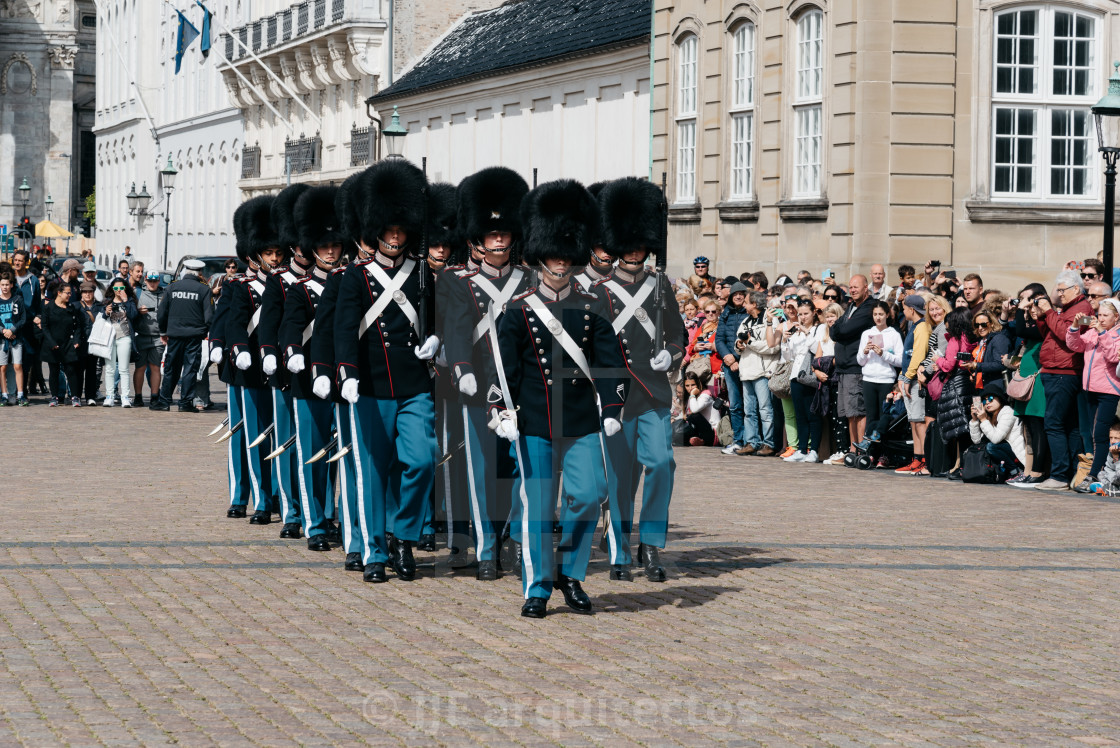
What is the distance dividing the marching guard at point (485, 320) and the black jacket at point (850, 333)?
22.3 ft

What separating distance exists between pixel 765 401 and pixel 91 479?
6515 mm

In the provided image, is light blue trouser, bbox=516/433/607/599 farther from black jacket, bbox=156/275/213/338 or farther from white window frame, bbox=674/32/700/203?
white window frame, bbox=674/32/700/203

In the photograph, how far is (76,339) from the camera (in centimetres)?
2395

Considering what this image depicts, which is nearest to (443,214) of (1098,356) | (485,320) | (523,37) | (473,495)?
(485,320)

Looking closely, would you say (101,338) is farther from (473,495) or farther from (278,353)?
(473,495)

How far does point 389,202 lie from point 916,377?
7.20 meters

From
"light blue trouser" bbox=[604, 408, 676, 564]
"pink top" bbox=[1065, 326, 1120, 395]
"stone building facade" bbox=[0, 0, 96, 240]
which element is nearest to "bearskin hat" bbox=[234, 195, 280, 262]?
"light blue trouser" bbox=[604, 408, 676, 564]

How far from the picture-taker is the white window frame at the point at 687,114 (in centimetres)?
2725

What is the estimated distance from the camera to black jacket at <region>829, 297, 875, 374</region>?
667 inches

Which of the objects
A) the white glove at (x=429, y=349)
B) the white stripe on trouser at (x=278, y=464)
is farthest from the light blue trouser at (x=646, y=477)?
the white stripe on trouser at (x=278, y=464)

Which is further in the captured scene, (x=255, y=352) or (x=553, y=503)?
(x=255, y=352)

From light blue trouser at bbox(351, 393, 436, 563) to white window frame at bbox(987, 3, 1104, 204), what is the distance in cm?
1404

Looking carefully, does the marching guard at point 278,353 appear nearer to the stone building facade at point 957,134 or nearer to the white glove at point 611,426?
the white glove at point 611,426

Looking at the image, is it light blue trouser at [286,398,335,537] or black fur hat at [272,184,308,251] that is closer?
light blue trouser at [286,398,335,537]
